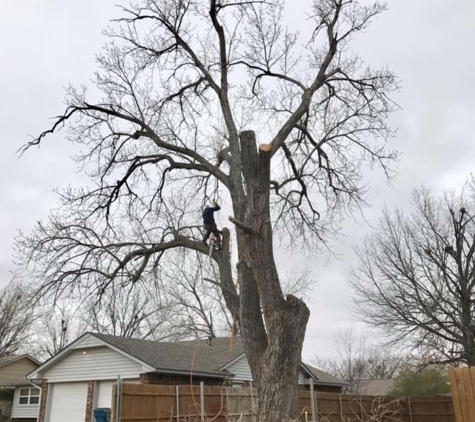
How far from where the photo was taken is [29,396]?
2500 cm

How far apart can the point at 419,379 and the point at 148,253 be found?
15192 millimetres

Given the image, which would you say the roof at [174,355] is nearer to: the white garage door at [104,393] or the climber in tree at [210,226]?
the white garage door at [104,393]

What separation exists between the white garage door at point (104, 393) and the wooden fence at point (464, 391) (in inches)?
440

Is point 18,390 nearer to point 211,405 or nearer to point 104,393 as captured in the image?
point 104,393

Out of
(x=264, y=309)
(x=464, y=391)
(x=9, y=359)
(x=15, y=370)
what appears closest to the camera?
(x=264, y=309)

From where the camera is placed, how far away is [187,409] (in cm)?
1162

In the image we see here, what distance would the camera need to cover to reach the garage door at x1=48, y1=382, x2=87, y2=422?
17156mm

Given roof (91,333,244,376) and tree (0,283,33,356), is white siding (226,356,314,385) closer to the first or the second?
roof (91,333,244,376)

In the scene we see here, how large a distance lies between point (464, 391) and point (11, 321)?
29058mm

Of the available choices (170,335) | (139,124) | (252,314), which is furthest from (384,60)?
(170,335)

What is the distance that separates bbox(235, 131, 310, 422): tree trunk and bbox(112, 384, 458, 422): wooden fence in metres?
0.89

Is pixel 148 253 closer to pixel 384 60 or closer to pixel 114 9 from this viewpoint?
pixel 114 9

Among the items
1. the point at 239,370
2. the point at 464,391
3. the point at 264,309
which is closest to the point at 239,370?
the point at 239,370

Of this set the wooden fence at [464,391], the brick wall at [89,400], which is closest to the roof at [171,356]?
the brick wall at [89,400]
